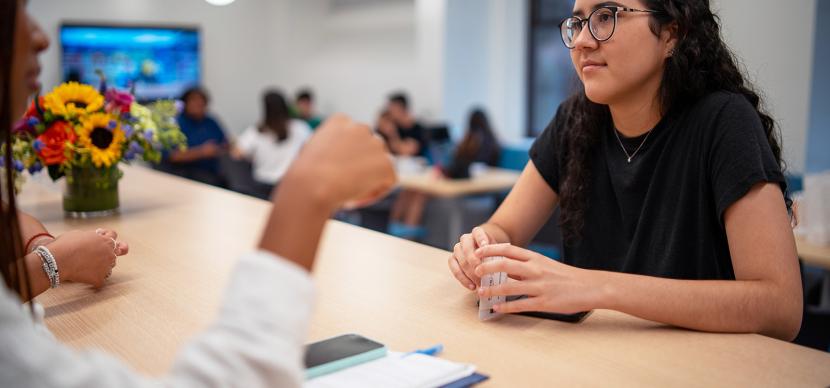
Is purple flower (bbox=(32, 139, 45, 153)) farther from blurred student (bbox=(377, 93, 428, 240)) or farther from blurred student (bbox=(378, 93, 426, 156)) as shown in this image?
blurred student (bbox=(378, 93, 426, 156))

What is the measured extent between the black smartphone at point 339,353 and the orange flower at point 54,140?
4.16ft

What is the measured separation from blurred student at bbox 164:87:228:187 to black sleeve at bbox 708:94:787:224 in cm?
527

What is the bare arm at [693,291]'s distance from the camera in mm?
1237

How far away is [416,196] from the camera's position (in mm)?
5895

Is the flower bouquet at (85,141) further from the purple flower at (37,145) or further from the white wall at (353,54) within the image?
the white wall at (353,54)

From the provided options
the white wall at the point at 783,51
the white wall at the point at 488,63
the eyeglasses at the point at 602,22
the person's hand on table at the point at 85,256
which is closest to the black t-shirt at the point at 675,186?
the eyeglasses at the point at 602,22

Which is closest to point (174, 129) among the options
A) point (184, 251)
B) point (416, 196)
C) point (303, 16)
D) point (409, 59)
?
point (184, 251)

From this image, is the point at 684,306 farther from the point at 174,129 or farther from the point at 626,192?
the point at 174,129

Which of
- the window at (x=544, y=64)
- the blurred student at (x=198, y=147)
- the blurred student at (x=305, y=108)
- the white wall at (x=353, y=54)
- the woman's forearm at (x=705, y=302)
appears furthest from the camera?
the blurred student at (x=305, y=108)

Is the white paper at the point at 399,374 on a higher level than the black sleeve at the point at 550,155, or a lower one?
lower

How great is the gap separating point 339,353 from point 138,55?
28.8 feet

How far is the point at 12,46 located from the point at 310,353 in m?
0.59

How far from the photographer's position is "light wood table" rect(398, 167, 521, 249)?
15.5 ft

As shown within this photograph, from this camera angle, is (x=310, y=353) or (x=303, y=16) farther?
(x=303, y=16)
